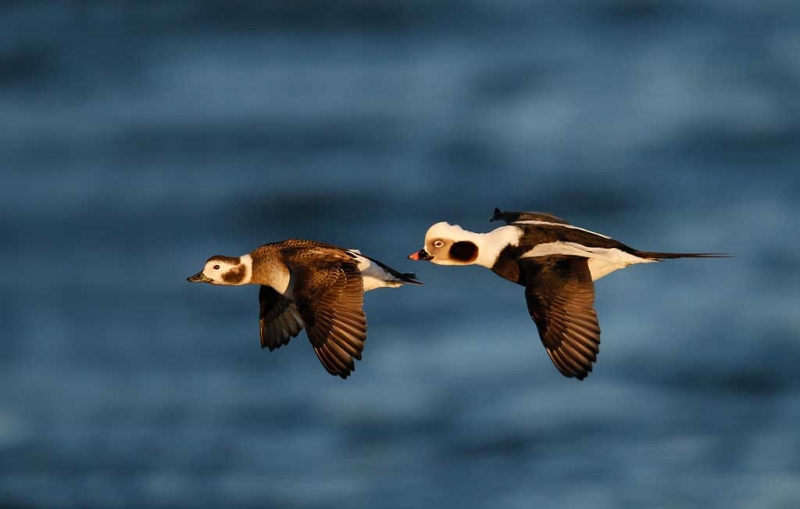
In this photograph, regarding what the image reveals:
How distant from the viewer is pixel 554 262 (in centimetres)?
979

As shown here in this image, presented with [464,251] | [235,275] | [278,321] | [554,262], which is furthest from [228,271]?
[554,262]

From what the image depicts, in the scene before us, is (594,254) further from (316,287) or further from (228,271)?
(228,271)

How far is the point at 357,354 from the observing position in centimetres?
958

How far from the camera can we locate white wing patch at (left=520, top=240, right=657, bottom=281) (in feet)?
32.4

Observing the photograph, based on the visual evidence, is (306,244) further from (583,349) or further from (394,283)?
(583,349)

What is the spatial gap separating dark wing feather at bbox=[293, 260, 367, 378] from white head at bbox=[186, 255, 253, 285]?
91 centimetres

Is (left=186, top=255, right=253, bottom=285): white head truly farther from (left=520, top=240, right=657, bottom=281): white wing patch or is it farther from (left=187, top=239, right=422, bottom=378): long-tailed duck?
(left=520, top=240, right=657, bottom=281): white wing patch

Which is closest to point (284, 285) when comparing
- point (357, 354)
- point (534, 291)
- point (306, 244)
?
point (306, 244)

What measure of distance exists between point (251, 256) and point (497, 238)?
5.55 feet

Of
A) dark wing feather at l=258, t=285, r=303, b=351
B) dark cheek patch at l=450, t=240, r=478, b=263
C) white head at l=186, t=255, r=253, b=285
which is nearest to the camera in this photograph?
dark cheek patch at l=450, t=240, r=478, b=263

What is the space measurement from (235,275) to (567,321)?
254 centimetres

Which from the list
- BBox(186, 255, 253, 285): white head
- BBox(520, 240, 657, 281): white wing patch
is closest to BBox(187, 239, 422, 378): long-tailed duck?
BBox(186, 255, 253, 285): white head

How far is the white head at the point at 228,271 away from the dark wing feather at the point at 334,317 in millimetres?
906

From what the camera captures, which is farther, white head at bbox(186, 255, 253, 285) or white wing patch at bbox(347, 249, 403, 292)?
white head at bbox(186, 255, 253, 285)
